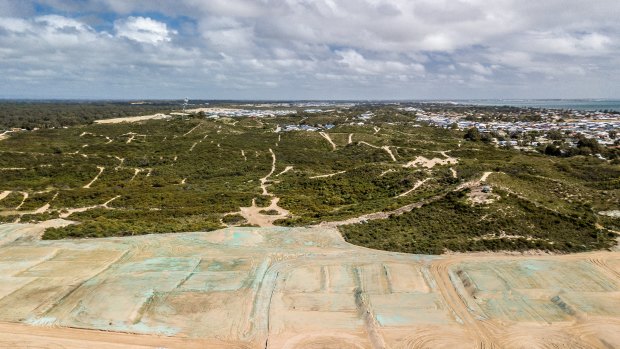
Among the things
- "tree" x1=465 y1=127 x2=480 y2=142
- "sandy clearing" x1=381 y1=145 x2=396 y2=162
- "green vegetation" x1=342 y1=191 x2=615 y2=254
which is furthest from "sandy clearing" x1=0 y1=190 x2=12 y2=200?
"tree" x1=465 y1=127 x2=480 y2=142

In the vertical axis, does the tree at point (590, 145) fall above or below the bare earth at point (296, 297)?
above

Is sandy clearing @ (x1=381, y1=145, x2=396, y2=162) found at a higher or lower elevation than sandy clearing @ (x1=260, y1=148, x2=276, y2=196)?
higher

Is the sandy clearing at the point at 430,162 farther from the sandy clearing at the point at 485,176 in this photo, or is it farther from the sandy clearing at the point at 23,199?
the sandy clearing at the point at 23,199

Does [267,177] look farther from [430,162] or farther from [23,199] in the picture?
[23,199]

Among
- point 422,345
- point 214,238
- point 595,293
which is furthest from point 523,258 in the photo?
point 214,238

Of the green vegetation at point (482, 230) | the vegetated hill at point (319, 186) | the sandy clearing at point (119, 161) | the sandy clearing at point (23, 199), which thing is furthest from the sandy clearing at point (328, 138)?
the sandy clearing at point (23, 199)

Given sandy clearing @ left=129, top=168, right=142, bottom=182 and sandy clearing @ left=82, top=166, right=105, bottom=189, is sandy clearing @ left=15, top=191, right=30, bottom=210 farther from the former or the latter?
sandy clearing @ left=129, top=168, right=142, bottom=182
